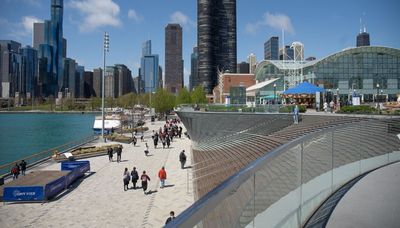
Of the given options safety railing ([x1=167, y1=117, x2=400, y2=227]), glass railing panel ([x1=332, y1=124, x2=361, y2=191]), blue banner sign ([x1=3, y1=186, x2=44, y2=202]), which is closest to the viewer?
safety railing ([x1=167, y1=117, x2=400, y2=227])

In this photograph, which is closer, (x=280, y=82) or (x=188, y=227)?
(x=188, y=227)

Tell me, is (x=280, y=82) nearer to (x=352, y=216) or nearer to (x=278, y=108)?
(x=278, y=108)

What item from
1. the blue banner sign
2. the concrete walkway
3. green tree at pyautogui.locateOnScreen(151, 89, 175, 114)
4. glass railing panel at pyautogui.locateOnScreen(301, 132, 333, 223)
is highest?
green tree at pyautogui.locateOnScreen(151, 89, 175, 114)

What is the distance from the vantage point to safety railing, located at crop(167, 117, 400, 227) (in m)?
2.89

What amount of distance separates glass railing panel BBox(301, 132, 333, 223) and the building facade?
49495 mm

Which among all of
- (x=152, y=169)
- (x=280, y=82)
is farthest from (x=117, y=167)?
(x=280, y=82)

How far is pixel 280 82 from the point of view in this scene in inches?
2458

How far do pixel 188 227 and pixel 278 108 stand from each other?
26.0 metres

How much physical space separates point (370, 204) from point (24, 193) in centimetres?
1634

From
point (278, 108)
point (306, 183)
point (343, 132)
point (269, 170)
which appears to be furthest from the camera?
point (278, 108)

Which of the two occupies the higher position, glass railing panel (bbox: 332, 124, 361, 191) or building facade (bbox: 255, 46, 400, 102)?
building facade (bbox: 255, 46, 400, 102)

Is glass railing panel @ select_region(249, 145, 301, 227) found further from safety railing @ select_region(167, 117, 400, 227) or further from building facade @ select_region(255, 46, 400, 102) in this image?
building facade @ select_region(255, 46, 400, 102)

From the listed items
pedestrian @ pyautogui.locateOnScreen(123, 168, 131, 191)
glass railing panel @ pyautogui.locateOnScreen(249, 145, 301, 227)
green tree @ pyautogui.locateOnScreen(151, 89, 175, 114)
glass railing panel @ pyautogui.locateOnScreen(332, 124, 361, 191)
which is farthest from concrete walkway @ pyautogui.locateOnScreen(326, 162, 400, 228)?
green tree @ pyautogui.locateOnScreen(151, 89, 175, 114)

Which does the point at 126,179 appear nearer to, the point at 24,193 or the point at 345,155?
the point at 24,193
